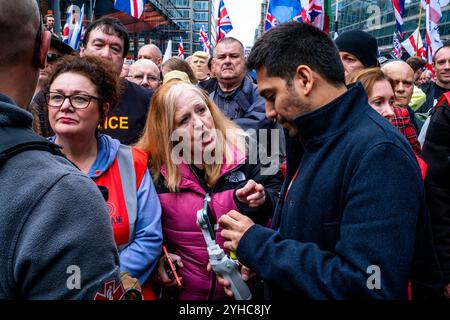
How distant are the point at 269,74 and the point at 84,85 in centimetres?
129

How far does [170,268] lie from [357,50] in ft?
9.20

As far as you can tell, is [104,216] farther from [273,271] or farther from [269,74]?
[269,74]

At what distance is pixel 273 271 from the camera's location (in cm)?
151

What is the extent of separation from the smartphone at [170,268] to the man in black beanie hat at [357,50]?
2584 mm

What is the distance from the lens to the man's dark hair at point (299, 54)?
1.67 metres

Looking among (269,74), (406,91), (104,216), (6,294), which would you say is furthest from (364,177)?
(406,91)

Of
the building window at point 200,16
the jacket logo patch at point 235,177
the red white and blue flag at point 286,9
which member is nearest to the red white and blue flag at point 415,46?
the red white and blue flag at point 286,9

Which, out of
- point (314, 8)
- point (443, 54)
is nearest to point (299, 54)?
point (443, 54)

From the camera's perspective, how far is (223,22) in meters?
12.2

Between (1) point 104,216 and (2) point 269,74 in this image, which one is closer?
(1) point 104,216

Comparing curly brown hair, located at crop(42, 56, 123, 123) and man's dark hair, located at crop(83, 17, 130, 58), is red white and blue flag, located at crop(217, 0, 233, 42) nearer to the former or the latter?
man's dark hair, located at crop(83, 17, 130, 58)

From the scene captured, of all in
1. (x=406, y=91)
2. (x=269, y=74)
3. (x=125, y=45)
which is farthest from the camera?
(x=125, y=45)
